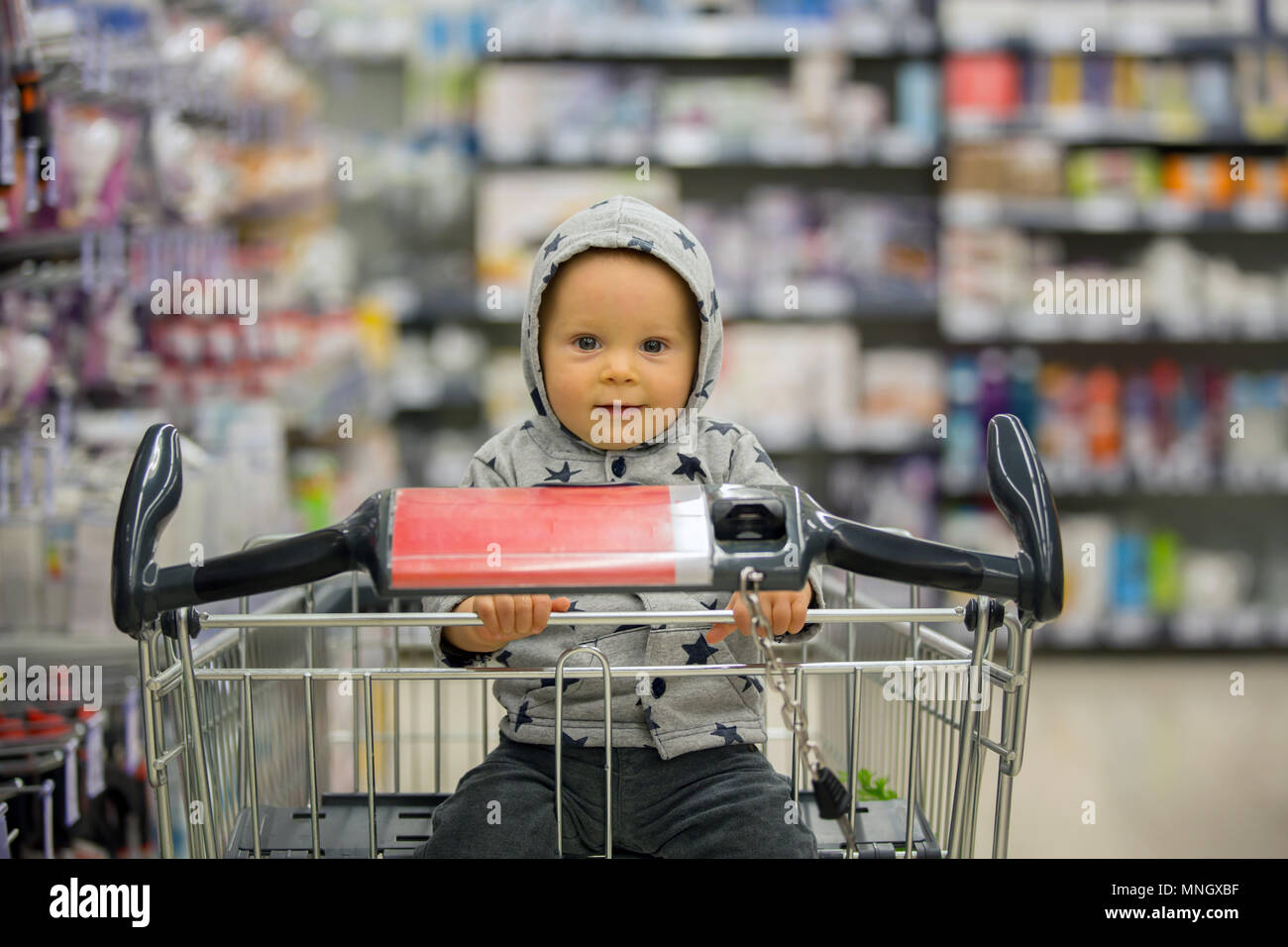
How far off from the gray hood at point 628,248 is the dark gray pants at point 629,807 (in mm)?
342

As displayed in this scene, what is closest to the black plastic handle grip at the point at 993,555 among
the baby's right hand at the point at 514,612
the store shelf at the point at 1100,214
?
the baby's right hand at the point at 514,612

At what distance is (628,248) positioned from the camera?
1.15m

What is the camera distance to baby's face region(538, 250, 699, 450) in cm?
114

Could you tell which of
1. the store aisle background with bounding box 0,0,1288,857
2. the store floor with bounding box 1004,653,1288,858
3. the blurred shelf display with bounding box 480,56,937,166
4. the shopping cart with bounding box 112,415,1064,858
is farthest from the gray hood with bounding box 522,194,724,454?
the blurred shelf display with bounding box 480,56,937,166

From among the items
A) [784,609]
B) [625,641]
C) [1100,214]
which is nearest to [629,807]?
[625,641]

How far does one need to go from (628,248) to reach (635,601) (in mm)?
359

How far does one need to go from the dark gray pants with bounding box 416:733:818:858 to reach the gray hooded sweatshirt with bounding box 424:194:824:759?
0.07 ft

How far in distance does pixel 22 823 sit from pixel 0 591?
0.41 m

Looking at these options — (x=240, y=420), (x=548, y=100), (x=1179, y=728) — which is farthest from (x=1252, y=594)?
(x=240, y=420)

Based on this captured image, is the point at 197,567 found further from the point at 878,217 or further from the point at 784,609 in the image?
the point at 878,217

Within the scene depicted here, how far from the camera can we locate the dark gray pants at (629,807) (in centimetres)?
100

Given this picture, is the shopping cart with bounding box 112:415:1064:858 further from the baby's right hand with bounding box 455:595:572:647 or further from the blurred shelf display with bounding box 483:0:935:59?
the blurred shelf display with bounding box 483:0:935:59
